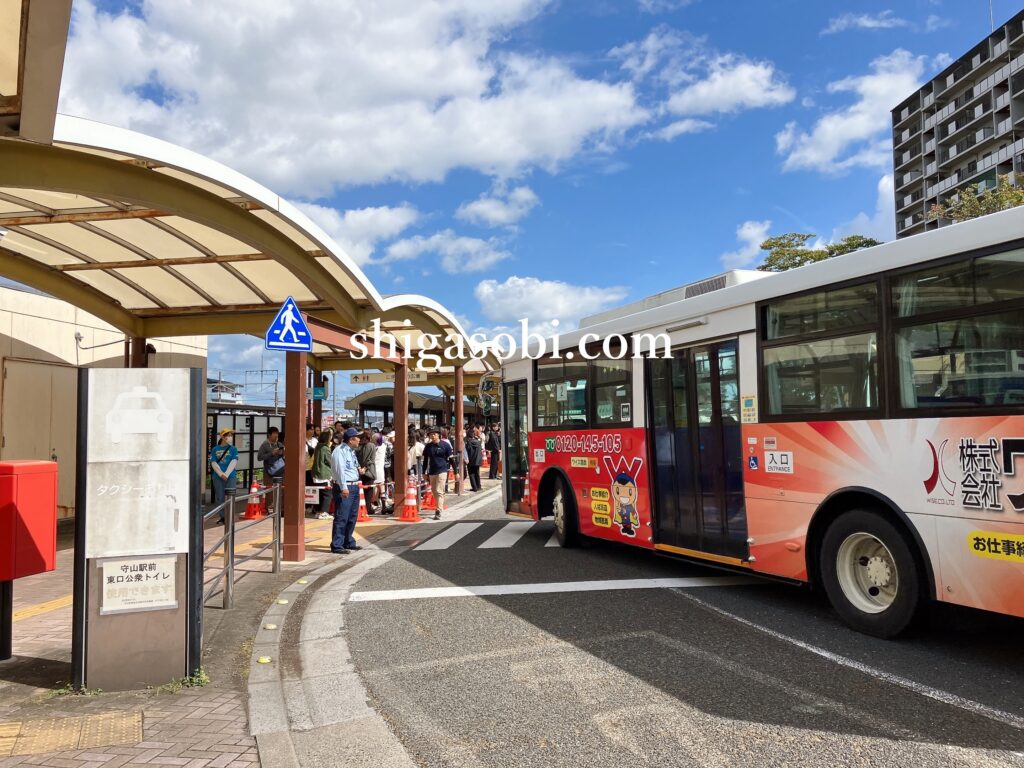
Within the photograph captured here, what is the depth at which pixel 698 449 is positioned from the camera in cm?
783

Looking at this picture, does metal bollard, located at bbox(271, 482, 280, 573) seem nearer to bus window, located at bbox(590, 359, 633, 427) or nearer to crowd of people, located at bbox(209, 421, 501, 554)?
crowd of people, located at bbox(209, 421, 501, 554)

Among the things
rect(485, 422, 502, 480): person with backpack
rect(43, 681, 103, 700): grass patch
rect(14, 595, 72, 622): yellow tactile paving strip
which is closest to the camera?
rect(43, 681, 103, 700): grass patch

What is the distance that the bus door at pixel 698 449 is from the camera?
24.1ft

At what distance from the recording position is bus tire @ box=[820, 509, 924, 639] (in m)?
5.52

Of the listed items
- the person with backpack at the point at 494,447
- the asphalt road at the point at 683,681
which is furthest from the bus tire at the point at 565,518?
the person with backpack at the point at 494,447

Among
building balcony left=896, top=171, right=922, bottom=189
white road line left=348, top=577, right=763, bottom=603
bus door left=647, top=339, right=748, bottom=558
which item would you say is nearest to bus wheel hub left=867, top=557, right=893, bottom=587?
bus door left=647, top=339, right=748, bottom=558

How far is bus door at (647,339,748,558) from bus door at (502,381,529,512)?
360 cm

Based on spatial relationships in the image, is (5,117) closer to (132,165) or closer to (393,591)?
(132,165)

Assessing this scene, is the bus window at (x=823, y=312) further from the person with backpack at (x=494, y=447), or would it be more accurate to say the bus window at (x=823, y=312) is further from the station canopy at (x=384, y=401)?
the station canopy at (x=384, y=401)

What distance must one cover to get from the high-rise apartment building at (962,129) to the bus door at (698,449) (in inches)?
2193

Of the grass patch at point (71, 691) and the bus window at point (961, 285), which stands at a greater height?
the bus window at point (961, 285)

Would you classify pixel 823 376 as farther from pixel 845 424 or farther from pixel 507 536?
pixel 507 536

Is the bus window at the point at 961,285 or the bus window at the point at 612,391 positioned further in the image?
the bus window at the point at 612,391

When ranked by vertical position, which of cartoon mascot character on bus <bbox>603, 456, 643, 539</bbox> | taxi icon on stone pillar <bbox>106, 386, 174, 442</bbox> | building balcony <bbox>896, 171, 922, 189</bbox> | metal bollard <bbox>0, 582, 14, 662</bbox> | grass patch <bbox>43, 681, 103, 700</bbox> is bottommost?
grass patch <bbox>43, 681, 103, 700</bbox>
